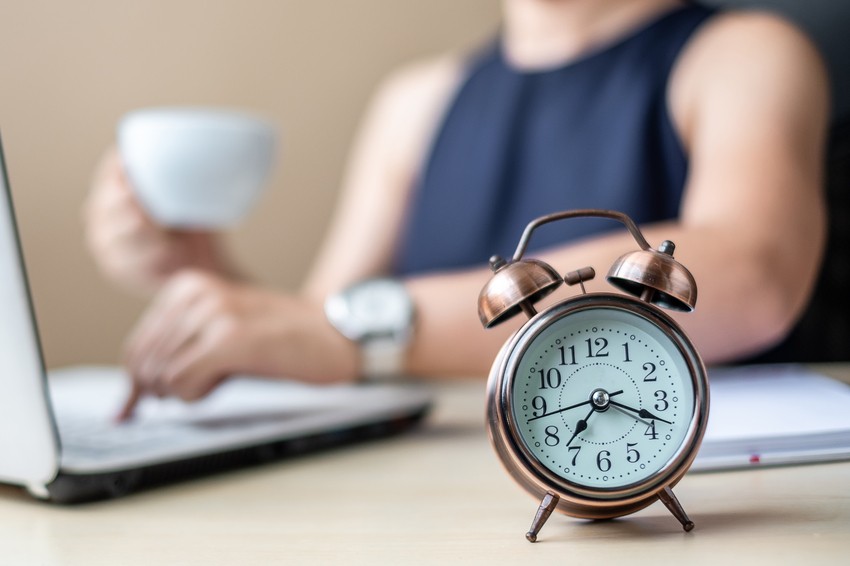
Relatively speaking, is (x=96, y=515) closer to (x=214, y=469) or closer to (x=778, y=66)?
(x=214, y=469)

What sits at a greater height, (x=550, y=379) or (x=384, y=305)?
(x=550, y=379)

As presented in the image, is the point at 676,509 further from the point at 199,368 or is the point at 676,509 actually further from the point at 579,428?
the point at 199,368

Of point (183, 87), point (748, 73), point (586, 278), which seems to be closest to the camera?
point (586, 278)

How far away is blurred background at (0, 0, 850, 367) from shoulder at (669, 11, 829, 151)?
1.00 metres

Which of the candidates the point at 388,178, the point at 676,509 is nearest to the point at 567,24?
the point at 388,178

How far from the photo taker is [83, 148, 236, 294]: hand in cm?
135

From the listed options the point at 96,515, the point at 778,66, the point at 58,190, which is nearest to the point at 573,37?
the point at 778,66

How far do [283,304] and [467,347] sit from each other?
0.73 feet

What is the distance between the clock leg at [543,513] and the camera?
1.78 feet

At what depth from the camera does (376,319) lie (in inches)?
40.7

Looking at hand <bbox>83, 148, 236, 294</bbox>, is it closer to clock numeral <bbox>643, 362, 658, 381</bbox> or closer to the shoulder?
the shoulder

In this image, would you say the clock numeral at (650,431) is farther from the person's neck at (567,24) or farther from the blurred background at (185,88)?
the blurred background at (185,88)

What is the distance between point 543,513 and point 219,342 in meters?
0.50

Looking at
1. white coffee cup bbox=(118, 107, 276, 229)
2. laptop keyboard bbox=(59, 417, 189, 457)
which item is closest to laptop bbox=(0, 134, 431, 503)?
laptop keyboard bbox=(59, 417, 189, 457)
